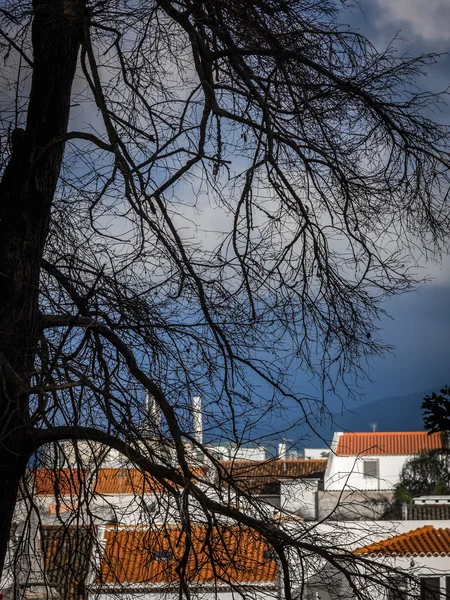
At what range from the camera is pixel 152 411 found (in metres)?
4.49

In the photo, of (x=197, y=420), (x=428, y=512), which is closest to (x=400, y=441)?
(x=428, y=512)

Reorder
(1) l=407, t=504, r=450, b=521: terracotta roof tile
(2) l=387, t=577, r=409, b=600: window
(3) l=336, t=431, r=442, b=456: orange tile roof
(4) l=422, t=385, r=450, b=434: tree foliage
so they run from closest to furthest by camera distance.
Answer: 1. (4) l=422, t=385, r=450, b=434: tree foliage
2. (2) l=387, t=577, r=409, b=600: window
3. (1) l=407, t=504, r=450, b=521: terracotta roof tile
4. (3) l=336, t=431, r=442, b=456: orange tile roof

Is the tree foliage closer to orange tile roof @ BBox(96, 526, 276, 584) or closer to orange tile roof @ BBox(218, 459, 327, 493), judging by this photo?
orange tile roof @ BBox(218, 459, 327, 493)

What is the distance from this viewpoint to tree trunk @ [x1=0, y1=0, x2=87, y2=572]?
418 centimetres

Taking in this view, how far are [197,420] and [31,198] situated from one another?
1.47 meters

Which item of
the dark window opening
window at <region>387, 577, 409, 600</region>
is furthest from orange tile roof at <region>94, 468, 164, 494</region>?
window at <region>387, 577, 409, 600</region>

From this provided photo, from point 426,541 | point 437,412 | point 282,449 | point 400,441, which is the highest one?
point 400,441

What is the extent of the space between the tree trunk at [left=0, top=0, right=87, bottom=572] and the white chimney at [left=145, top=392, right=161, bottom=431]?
1.86 feet

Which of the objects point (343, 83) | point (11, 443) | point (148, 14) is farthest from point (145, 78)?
point (11, 443)

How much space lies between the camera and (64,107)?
4.91 meters

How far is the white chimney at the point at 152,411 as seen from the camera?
4.20 meters

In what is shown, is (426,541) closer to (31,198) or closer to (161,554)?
(161,554)

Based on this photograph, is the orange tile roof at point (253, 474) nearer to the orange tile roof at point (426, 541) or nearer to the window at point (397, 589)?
the window at point (397, 589)

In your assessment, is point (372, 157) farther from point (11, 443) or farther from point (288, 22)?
point (11, 443)
